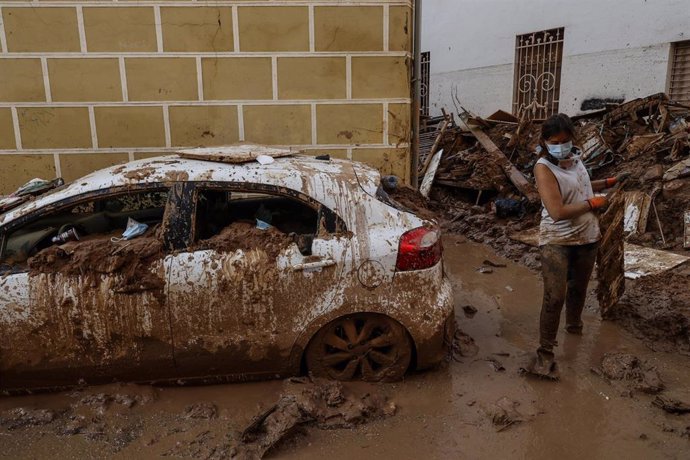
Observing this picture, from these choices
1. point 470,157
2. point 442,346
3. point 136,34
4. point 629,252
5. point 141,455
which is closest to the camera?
point 141,455

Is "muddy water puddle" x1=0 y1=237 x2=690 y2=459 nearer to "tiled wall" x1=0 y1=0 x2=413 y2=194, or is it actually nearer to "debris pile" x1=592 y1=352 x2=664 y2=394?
"debris pile" x1=592 y1=352 x2=664 y2=394

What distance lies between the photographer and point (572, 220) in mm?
3811


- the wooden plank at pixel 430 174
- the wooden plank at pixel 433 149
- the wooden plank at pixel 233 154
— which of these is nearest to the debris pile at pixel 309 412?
the wooden plank at pixel 233 154

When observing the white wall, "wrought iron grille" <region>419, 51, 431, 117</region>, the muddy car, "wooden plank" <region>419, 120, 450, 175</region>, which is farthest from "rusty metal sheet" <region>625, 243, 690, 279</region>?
"wrought iron grille" <region>419, 51, 431, 117</region>

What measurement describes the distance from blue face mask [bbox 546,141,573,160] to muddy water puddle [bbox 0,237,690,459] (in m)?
1.54

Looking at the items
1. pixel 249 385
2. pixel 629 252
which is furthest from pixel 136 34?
pixel 629 252

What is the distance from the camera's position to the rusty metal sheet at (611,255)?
430 cm

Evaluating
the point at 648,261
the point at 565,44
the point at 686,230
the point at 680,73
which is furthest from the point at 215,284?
the point at 565,44

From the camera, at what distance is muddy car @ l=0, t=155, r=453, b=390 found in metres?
3.25

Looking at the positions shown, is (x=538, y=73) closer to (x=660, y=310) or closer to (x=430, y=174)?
(x=430, y=174)

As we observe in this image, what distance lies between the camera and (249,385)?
3633mm

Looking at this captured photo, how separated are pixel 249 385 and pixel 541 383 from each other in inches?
79.2

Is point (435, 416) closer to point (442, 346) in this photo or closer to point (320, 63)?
point (442, 346)

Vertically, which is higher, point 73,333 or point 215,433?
point 73,333
